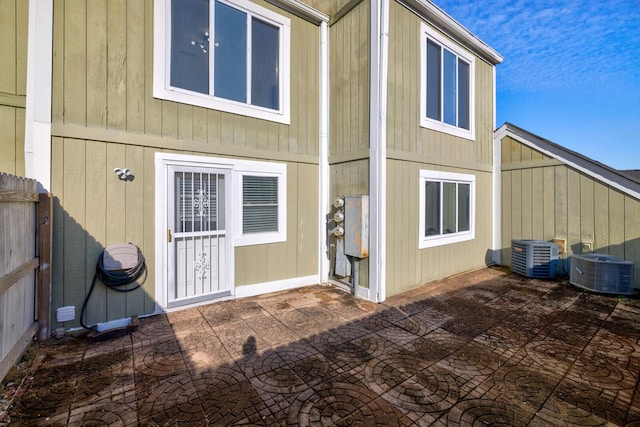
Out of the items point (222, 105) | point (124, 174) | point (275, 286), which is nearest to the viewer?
point (124, 174)

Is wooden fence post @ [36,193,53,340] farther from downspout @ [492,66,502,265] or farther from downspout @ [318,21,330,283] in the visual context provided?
downspout @ [492,66,502,265]

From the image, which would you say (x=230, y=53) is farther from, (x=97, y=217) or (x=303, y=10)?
(x=97, y=217)

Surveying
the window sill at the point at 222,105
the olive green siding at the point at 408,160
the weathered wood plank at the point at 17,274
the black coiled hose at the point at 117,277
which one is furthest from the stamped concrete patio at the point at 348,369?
the window sill at the point at 222,105

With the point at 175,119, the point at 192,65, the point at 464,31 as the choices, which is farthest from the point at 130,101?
the point at 464,31

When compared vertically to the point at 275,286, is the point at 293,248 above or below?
above

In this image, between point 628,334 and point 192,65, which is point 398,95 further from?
point 628,334

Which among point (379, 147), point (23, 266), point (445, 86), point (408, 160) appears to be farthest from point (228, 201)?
point (445, 86)

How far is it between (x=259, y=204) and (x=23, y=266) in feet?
9.33

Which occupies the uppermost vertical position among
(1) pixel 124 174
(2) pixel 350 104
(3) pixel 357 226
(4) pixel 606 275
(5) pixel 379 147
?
(2) pixel 350 104

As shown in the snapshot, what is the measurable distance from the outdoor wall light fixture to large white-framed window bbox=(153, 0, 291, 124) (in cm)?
113

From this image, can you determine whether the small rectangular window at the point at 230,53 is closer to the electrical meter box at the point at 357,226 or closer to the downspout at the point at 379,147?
the downspout at the point at 379,147

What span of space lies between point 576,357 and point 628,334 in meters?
1.20

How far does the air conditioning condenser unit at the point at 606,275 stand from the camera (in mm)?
4629

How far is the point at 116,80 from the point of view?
3545mm
